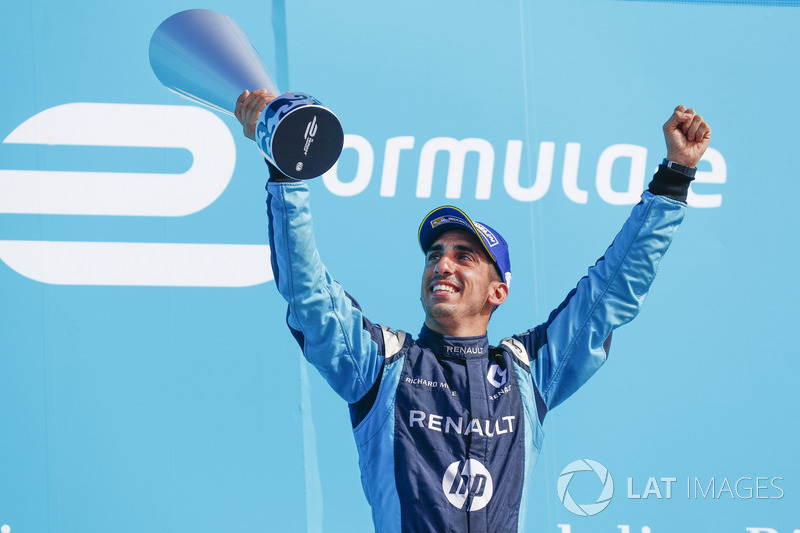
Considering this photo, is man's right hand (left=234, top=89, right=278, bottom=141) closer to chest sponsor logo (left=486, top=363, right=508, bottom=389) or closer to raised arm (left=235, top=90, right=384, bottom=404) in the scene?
raised arm (left=235, top=90, right=384, bottom=404)

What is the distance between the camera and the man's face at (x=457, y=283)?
1.77 meters

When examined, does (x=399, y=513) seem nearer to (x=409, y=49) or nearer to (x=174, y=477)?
(x=174, y=477)

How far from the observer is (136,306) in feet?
7.71

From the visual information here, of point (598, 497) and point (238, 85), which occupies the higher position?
point (238, 85)

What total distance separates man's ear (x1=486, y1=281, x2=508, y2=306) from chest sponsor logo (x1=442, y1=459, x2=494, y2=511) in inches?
14.7

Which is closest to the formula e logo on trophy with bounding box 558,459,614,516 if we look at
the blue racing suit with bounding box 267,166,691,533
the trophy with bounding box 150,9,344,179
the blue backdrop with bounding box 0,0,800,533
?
the blue backdrop with bounding box 0,0,800,533

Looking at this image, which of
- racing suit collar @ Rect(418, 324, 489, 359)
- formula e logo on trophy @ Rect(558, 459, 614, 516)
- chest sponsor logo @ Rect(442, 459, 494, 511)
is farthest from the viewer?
formula e logo on trophy @ Rect(558, 459, 614, 516)

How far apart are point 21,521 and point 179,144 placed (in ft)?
3.60

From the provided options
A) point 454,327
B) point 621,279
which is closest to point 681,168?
point 621,279

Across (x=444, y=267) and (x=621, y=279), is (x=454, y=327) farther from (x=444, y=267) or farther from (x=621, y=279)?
(x=621, y=279)

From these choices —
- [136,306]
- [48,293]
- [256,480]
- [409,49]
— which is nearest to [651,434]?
[256,480]

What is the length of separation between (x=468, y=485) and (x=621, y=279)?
0.54 metres

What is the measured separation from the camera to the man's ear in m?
1.86

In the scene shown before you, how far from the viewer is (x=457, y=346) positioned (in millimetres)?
1745
